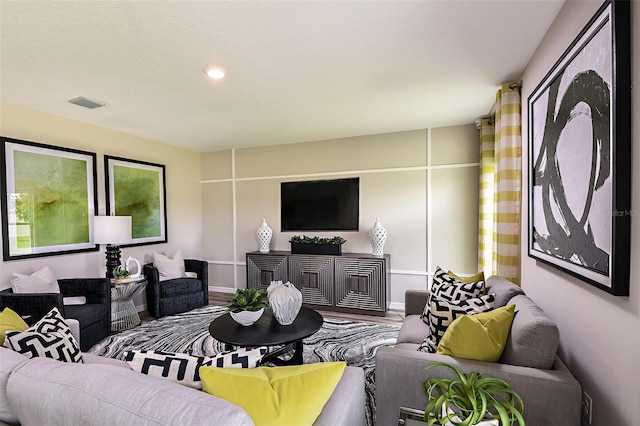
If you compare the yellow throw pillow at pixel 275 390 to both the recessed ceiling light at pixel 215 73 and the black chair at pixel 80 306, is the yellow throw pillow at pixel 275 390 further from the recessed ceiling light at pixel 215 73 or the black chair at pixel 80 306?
the black chair at pixel 80 306

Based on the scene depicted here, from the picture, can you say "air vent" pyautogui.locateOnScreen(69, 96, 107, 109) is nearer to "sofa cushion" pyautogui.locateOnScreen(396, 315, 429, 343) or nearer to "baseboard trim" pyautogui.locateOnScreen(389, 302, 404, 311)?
"sofa cushion" pyautogui.locateOnScreen(396, 315, 429, 343)

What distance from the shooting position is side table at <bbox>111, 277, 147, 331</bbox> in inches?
135

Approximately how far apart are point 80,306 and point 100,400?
8.87ft

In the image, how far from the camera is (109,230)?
11.2ft

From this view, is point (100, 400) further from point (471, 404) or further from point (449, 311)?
point (449, 311)

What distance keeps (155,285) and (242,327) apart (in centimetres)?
203

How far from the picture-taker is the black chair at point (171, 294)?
3768 millimetres

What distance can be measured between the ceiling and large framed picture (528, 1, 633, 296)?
0.56 m

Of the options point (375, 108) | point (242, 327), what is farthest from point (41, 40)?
point (375, 108)

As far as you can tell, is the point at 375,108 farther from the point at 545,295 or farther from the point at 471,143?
the point at 545,295

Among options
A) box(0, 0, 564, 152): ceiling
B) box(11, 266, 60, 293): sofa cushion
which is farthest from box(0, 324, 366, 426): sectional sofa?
box(11, 266, 60, 293): sofa cushion

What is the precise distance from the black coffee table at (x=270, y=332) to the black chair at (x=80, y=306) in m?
1.37

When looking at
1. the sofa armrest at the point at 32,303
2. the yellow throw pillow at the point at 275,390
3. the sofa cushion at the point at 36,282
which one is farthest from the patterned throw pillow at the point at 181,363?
the sofa cushion at the point at 36,282

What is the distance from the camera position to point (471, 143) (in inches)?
155
